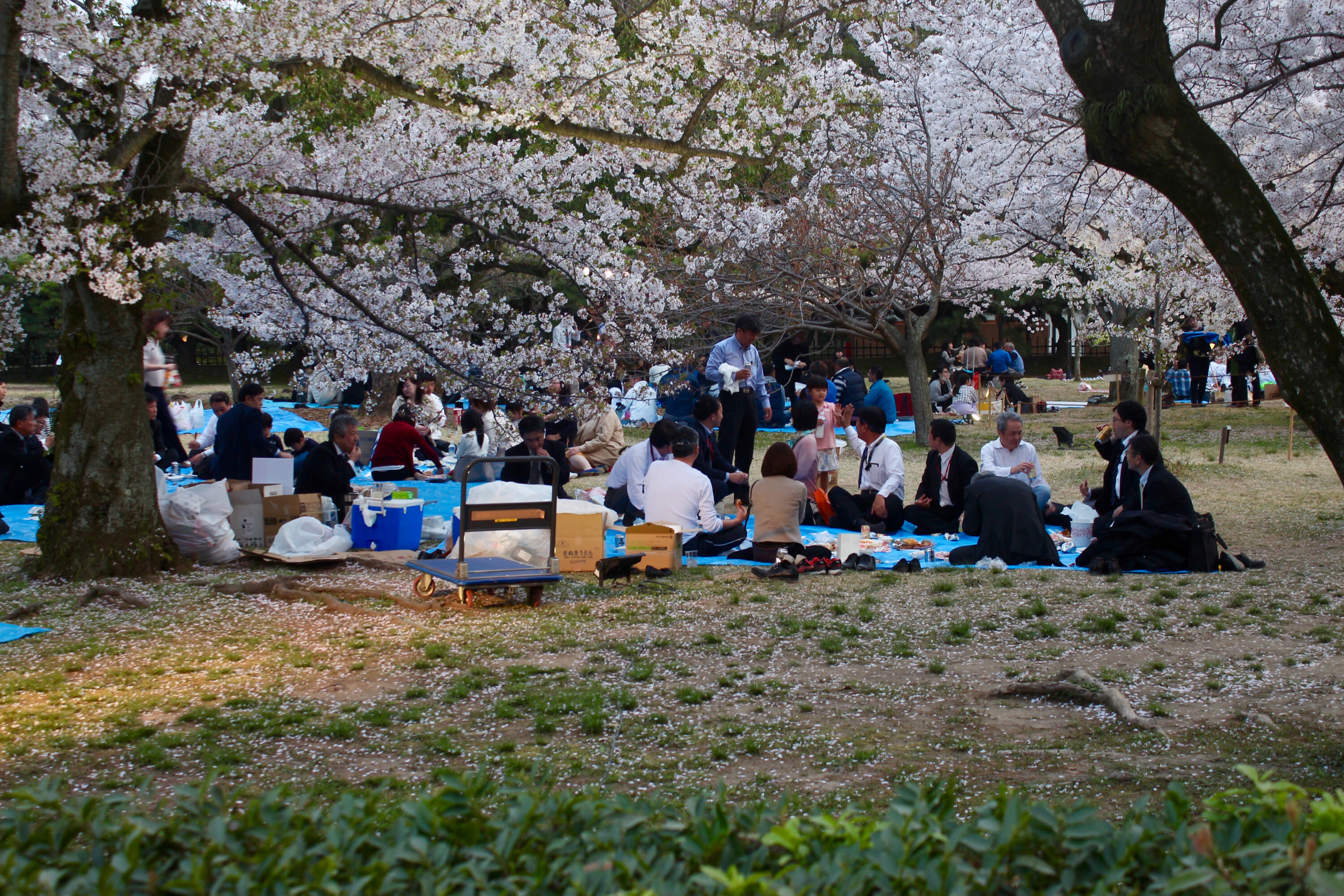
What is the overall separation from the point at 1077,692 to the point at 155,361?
818 centimetres

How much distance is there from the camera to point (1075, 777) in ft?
12.8

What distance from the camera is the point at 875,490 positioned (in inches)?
408

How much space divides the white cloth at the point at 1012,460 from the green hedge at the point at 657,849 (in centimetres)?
734

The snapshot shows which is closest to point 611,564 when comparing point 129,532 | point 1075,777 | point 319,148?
point 129,532

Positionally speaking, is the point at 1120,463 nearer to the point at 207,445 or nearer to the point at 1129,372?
the point at 207,445

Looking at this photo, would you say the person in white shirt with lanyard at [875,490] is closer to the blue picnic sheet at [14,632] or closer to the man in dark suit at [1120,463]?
the man in dark suit at [1120,463]

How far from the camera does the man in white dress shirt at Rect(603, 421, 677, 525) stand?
936 cm

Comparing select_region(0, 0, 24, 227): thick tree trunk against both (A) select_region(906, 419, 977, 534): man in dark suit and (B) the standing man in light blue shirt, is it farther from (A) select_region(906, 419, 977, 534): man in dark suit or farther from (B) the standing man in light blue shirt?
(A) select_region(906, 419, 977, 534): man in dark suit

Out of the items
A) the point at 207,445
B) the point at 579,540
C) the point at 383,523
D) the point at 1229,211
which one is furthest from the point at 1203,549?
the point at 207,445

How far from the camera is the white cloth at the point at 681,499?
28.5 ft

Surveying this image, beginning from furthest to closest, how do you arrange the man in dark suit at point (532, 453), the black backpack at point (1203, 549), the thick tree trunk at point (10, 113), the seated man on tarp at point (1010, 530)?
the man in dark suit at point (532, 453) < the seated man on tarp at point (1010, 530) < the black backpack at point (1203, 549) < the thick tree trunk at point (10, 113)

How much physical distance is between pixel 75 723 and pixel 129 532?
339 cm

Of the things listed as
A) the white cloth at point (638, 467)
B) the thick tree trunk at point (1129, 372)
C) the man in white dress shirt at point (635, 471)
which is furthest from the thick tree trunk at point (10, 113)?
the thick tree trunk at point (1129, 372)

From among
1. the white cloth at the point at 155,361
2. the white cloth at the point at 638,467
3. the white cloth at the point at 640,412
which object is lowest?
the white cloth at the point at 638,467
